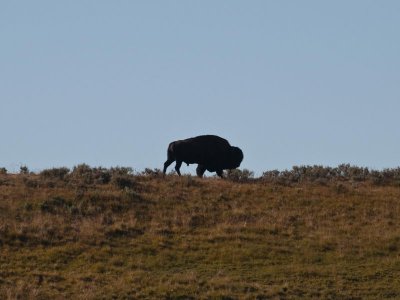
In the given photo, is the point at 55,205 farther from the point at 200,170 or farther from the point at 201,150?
the point at 200,170

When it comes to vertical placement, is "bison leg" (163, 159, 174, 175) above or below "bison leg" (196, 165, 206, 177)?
above

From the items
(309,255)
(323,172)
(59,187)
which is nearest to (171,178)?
(59,187)

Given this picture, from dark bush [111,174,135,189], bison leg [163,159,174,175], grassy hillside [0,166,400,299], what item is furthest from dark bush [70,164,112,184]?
bison leg [163,159,174,175]

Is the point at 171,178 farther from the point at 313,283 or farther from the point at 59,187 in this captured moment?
the point at 313,283

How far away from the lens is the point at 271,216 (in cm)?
3084

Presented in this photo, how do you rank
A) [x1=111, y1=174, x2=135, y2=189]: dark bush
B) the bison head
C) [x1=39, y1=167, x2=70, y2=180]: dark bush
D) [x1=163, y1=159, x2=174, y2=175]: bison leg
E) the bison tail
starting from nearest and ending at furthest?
[x1=111, y1=174, x2=135, y2=189]: dark bush, [x1=39, y1=167, x2=70, y2=180]: dark bush, the bison tail, [x1=163, y1=159, x2=174, y2=175]: bison leg, the bison head

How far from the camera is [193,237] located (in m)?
28.2

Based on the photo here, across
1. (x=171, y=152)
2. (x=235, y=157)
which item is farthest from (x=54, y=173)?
(x=235, y=157)

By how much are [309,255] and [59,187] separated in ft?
34.2

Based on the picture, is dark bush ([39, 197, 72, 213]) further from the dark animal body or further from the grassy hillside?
the dark animal body

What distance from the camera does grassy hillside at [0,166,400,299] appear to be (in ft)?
77.2

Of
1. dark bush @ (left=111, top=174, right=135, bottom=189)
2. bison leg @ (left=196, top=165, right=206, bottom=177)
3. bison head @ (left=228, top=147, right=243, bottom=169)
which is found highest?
bison head @ (left=228, top=147, right=243, bottom=169)

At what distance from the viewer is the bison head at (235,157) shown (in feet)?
129

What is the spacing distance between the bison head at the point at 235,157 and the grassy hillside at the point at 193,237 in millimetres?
2477
